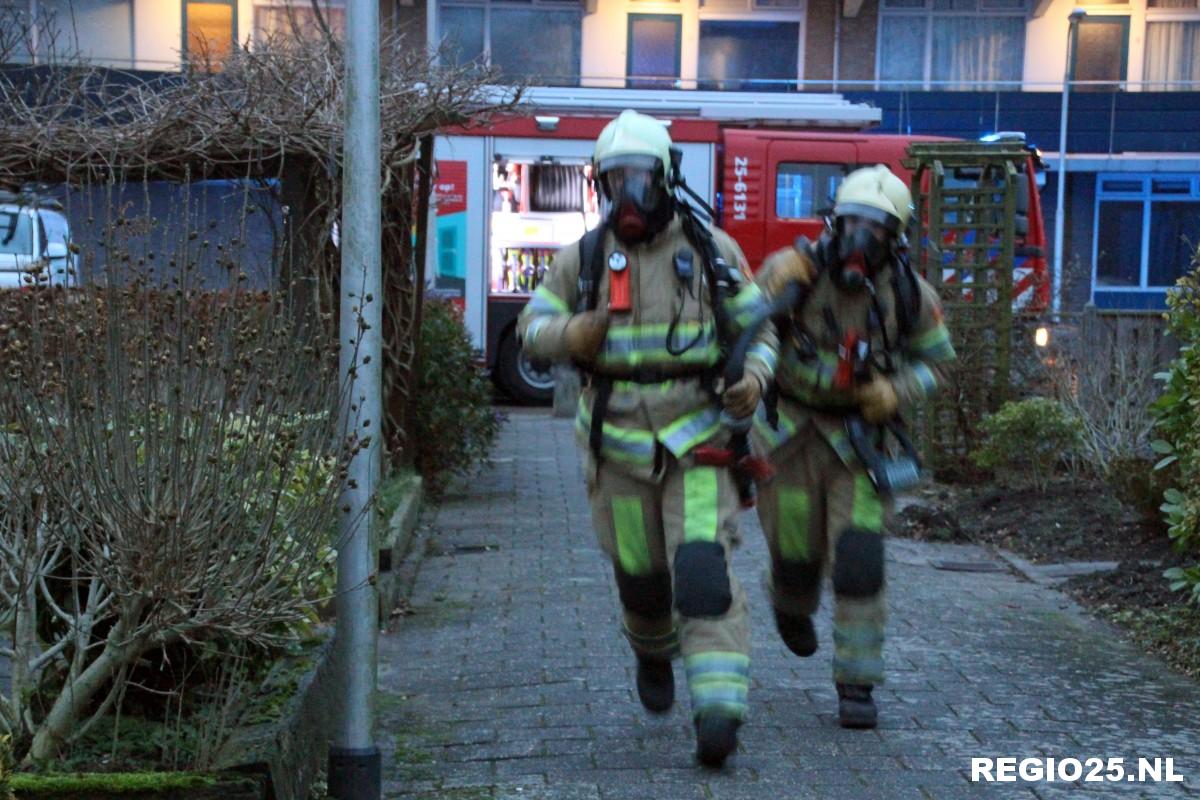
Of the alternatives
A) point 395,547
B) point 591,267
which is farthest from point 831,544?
point 395,547

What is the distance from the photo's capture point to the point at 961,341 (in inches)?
434

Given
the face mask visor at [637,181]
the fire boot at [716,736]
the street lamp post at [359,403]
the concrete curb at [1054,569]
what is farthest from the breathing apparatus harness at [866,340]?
the concrete curb at [1054,569]

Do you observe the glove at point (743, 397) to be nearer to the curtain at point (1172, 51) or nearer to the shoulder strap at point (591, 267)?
the shoulder strap at point (591, 267)

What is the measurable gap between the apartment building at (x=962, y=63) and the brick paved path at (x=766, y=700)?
788 inches

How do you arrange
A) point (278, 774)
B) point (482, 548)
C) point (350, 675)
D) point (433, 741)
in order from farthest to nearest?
1. point (482, 548)
2. point (433, 741)
3. point (350, 675)
4. point (278, 774)

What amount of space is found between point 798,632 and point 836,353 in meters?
0.97

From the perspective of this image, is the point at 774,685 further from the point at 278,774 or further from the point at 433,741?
the point at 278,774

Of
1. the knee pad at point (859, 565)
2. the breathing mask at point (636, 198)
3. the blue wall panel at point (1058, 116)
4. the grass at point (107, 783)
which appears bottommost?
the grass at point (107, 783)

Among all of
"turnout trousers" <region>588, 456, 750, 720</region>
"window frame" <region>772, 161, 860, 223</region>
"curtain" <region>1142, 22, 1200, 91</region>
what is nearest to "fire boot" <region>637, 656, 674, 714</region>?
"turnout trousers" <region>588, 456, 750, 720</region>

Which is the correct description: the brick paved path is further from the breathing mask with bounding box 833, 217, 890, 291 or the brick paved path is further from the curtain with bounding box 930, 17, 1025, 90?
the curtain with bounding box 930, 17, 1025, 90

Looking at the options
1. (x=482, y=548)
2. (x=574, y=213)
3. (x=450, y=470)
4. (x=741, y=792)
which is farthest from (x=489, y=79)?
(x=574, y=213)

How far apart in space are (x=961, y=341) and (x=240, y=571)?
804 centimetres

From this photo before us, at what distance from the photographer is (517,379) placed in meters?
17.3

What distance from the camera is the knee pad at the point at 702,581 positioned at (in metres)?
4.56
